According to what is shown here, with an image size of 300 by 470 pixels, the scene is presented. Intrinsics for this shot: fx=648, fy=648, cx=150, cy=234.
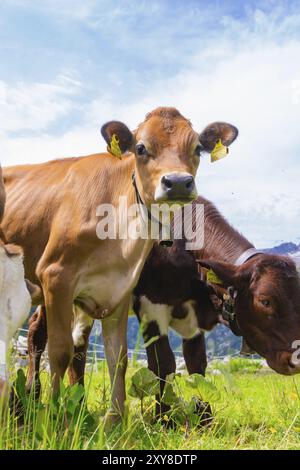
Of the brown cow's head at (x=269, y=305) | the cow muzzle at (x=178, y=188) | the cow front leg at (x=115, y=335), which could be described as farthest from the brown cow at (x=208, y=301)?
the cow muzzle at (x=178, y=188)

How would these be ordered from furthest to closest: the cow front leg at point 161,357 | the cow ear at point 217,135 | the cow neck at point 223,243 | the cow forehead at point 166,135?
1. the cow neck at point 223,243
2. the cow front leg at point 161,357
3. the cow ear at point 217,135
4. the cow forehead at point 166,135

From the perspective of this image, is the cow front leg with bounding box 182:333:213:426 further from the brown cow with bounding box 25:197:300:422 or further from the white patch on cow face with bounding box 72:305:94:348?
the white patch on cow face with bounding box 72:305:94:348

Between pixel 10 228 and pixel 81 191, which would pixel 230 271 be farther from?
pixel 10 228

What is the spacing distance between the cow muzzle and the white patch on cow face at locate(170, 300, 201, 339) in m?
2.12

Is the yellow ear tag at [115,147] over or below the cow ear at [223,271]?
over

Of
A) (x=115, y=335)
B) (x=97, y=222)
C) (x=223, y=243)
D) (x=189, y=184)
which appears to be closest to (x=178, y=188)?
(x=189, y=184)

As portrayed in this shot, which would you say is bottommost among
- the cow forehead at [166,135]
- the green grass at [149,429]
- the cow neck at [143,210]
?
the green grass at [149,429]

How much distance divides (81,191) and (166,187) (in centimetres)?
124

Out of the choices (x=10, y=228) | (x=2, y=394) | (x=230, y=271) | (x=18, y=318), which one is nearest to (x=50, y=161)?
(x=10, y=228)

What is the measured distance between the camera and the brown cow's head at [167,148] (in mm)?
4922

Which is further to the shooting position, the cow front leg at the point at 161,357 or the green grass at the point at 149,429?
the cow front leg at the point at 161,357

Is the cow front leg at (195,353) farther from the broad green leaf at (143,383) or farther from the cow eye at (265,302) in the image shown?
the broad green leaf at (143,383)

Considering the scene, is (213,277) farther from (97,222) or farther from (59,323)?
(59,323)

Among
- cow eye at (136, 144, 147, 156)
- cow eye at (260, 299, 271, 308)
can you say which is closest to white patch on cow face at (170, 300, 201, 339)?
cow eye at (260, 299, 271, 308)
